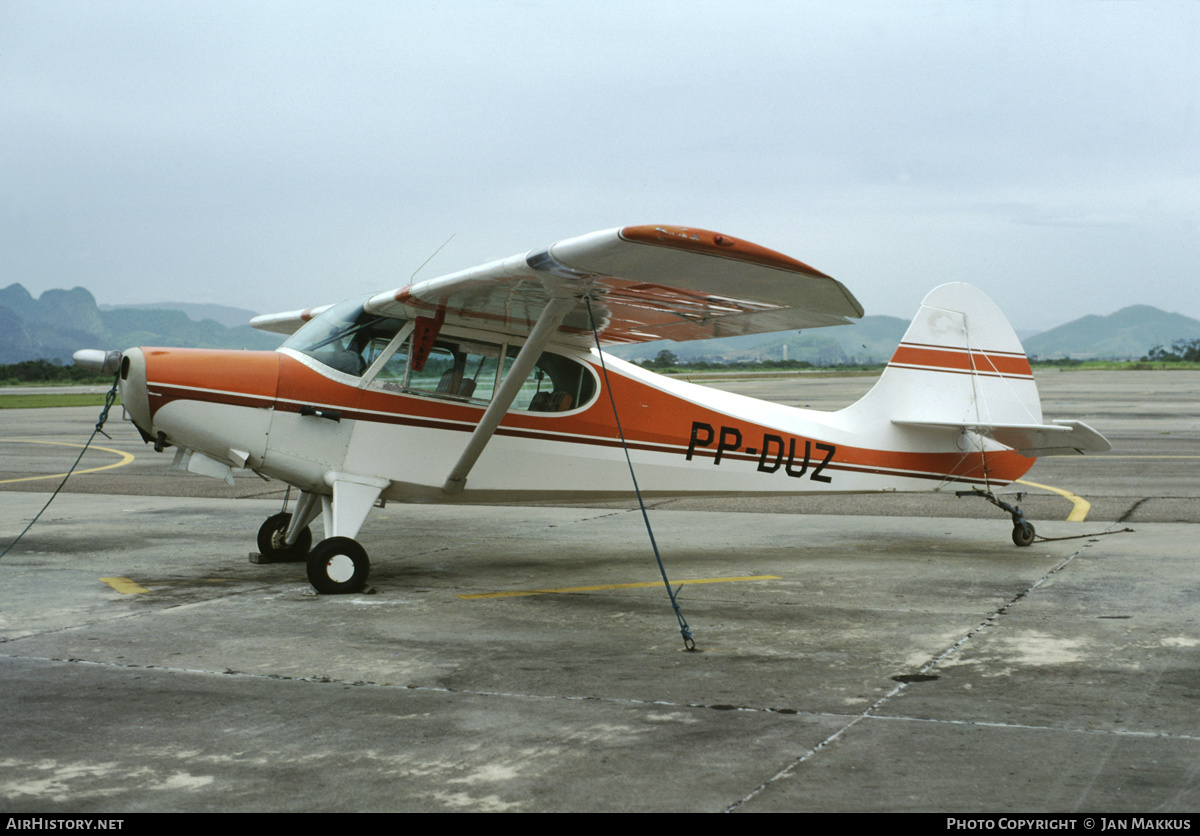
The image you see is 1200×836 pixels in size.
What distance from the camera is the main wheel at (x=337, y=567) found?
7309 mm

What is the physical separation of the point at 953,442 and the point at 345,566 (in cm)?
581

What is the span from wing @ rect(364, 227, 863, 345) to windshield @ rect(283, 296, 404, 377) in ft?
0.45

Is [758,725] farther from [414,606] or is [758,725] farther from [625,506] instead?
[625,506]

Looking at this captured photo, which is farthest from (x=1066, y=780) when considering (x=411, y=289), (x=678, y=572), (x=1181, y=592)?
(x=411, y=289)

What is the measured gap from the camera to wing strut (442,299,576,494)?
713 centimetres

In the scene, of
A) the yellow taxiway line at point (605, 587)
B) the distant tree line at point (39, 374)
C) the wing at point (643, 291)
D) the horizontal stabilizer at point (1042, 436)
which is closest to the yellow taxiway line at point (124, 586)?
the yellow taxiway line at point (605, 587)

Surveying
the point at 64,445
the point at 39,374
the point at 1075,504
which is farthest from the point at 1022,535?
the point at 39,374

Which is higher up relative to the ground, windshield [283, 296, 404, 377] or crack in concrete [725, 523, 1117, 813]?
windshield [283, 296, 404, 377]

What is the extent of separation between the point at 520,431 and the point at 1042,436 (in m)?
4.79

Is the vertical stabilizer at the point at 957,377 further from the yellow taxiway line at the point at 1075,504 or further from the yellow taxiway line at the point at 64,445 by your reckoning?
the yellow taxiway line at the point at 64,445

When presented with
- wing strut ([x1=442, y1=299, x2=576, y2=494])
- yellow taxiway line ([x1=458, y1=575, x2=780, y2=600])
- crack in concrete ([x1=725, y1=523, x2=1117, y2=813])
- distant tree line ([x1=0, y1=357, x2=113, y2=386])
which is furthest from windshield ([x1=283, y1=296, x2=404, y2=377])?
distant tree line ([x1=0, y1=357, x2=113, y2=386])

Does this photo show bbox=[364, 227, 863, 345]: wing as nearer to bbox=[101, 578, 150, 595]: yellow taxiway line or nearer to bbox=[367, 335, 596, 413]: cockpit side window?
bbox=[367, 335, 596, 413]: cockpit side window

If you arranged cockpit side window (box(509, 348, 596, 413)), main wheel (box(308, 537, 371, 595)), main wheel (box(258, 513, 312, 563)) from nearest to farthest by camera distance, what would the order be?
main wheel (box(308, 537, 371, 595)) < cockpit side window (box(509, 348, 596, 413)) < main wheel (box(258, 513, 312, 563))
